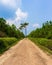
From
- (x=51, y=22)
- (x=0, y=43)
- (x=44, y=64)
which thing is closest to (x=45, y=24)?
(x=51, y=22)

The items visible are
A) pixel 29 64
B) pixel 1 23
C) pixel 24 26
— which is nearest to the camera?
pixel 29 64

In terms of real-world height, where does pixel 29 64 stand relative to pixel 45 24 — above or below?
below

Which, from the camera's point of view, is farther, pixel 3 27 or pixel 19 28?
pixel 19 28

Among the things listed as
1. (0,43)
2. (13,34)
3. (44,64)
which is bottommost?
(44,64)

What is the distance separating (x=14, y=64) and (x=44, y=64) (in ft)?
7.46

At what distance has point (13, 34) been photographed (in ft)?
401

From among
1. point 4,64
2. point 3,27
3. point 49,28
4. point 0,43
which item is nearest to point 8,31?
point 3,27

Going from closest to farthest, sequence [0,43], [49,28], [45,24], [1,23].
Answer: [0,43]
[1,23]
[49,28]
[45,24]

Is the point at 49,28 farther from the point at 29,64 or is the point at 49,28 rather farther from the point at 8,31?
the point at 29,64

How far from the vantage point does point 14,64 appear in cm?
1744

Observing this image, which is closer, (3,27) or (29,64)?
(29,64)

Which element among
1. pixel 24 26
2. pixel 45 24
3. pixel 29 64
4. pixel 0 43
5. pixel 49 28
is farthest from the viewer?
pixel 24 26

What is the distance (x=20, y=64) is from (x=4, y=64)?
130 cm

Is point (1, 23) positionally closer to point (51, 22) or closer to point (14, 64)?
point (51, 22)
